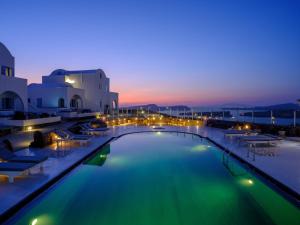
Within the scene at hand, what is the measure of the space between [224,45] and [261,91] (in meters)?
18.9

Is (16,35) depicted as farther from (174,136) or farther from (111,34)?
(174,136)

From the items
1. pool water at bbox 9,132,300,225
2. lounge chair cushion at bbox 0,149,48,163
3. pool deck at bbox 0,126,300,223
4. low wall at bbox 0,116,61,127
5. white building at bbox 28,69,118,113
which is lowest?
pool water at bbox 9,132,300,225

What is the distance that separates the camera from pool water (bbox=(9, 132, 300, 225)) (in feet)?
12.3

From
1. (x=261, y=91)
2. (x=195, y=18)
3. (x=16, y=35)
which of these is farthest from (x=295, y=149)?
(x=261, y=91)

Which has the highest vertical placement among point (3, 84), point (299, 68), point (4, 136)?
point (299, 68)

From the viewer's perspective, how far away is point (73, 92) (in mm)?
19469

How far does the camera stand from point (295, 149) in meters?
7.77

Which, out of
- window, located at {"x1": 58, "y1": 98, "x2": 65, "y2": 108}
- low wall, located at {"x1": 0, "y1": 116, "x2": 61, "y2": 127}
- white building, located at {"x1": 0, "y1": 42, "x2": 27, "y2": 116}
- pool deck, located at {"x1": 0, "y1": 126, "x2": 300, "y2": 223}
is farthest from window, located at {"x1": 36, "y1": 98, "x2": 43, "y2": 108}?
pool deck, located at {"x1": 0, "y1": 126, "x2": 300, "y2": 223}

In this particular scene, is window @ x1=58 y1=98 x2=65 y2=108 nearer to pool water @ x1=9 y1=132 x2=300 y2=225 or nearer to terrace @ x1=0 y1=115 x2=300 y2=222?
terrace @ x1=0 y1=115 x2=300 y2=222

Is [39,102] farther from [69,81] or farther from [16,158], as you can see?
[16,158]

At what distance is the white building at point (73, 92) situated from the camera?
60.8ft

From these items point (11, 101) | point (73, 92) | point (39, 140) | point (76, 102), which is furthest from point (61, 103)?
point (39, 140)

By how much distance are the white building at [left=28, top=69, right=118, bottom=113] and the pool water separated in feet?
41.0

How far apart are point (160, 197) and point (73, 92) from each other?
16.4 meters
